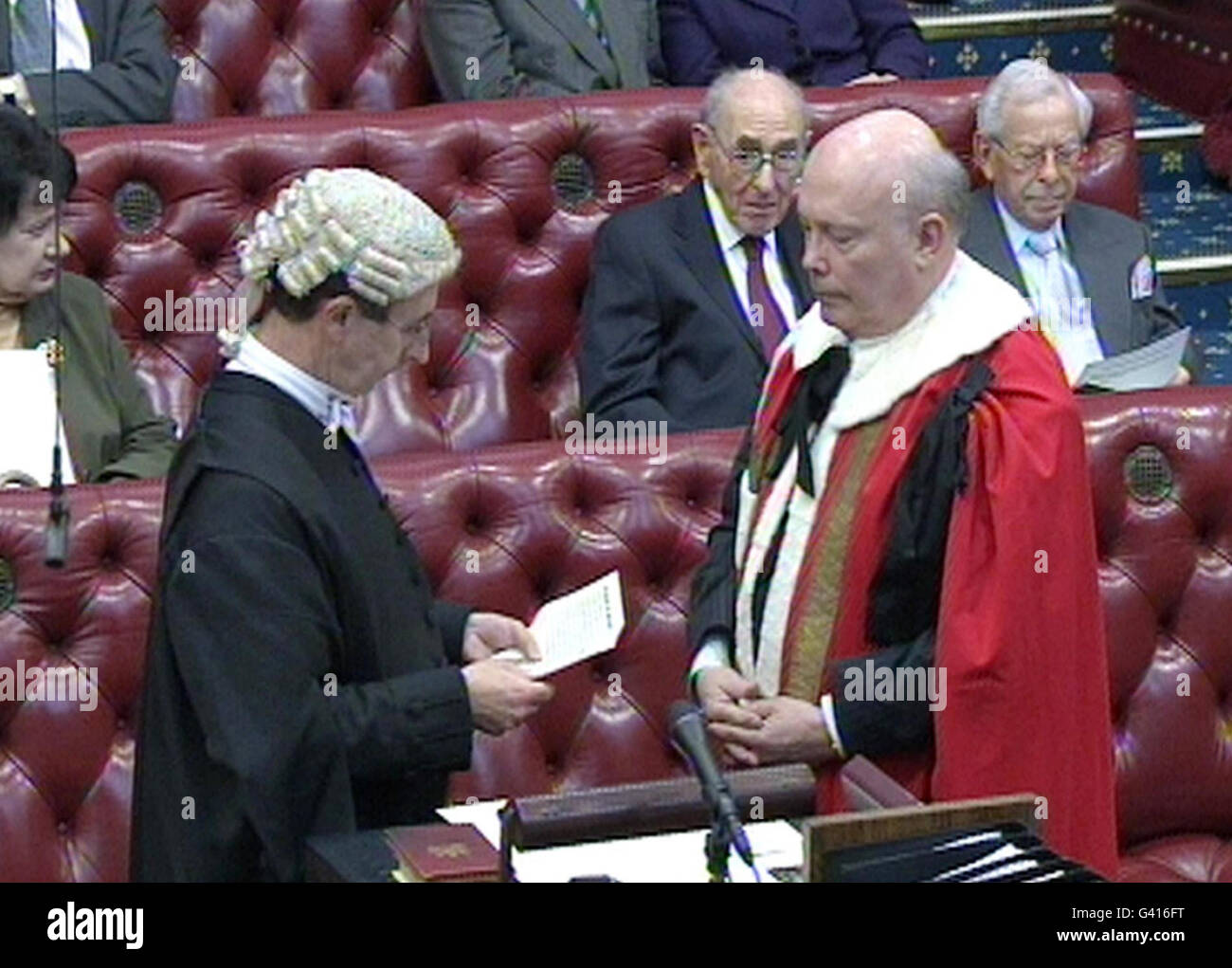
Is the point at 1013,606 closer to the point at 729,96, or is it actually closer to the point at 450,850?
the point at 450,850

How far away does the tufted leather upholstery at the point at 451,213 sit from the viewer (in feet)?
13.6

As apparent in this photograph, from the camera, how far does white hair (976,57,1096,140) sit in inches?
172

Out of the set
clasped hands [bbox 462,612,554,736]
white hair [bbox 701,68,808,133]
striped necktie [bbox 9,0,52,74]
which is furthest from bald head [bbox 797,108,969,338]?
striped necktie [bbox 9,0,52,74]

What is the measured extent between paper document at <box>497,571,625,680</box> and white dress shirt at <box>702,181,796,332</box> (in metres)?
1.31

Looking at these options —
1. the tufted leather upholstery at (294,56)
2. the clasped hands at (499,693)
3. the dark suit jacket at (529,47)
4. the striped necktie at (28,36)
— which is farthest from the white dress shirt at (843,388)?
the tufted leather upholstery at (294,56)

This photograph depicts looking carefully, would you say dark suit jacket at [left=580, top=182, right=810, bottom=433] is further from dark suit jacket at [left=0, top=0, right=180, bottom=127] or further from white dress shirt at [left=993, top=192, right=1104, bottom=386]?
dark suit jacket at [left=0, top=0, right=180, bottom=127]

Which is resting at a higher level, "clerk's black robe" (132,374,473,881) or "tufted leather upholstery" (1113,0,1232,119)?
"tufted leather upholstery" (1113,0,1232,119)

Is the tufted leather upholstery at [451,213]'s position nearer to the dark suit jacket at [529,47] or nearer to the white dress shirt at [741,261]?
the white dress shirt at [741,261]

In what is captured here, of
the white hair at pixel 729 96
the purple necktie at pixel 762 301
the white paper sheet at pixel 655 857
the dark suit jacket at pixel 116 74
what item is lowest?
the white paper sheet at pixel 655 857

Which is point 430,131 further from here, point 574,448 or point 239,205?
point 574,448

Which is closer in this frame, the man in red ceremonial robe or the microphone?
the microphone

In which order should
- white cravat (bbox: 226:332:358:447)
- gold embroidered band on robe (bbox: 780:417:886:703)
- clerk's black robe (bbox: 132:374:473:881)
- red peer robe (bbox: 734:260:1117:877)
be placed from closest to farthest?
clerk's black robe (bbox: 132:374:473:881) < white cravat (bbox: 226:332:358:447) < red peer robe (bbox: 734:260:1117:877) < gold embroidered band on robe (bbox: 780:417:886:703)

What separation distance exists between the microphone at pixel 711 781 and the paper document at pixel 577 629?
69cm

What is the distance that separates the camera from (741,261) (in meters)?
4.23
